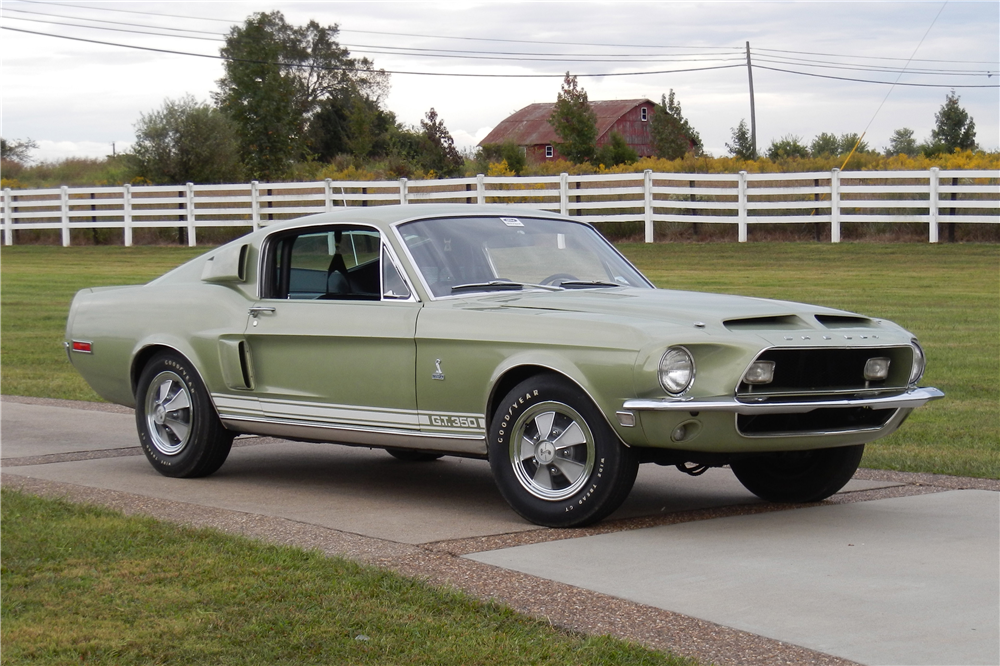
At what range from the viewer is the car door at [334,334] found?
676 cm

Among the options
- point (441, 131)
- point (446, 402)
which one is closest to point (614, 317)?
point (446, 402)

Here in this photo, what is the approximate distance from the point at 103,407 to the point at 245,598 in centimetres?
689

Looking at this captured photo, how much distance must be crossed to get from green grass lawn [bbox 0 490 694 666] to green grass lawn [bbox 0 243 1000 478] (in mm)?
4099

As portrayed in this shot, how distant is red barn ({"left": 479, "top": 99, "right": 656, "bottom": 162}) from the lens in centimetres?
10262

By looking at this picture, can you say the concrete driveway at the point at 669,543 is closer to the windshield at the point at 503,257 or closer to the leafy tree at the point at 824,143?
the windshield at the point at 503,257

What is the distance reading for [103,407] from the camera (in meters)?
11.4

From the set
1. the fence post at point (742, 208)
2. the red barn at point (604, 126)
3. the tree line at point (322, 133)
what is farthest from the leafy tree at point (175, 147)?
the red barn at point (604, 126)

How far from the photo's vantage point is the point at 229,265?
7824 mm

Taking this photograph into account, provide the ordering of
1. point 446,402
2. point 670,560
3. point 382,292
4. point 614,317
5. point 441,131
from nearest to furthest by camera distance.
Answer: point 670,560
point 614,317
point 446,402
point 382,292
point 441,131

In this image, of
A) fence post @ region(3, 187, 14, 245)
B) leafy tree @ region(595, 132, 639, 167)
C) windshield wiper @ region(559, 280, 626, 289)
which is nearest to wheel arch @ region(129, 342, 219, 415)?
windshield wiper @ region(559, 280, 626, 289)

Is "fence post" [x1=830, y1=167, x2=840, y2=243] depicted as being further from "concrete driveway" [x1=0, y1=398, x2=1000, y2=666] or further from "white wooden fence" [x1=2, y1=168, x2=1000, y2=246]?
"concrete driveway" [x1=0, y1=398, x2=1000, y2=666]

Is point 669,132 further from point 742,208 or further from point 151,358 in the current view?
point 151,358

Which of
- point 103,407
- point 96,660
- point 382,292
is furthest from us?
point 103,407

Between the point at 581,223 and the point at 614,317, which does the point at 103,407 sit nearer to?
the point at 581,223
